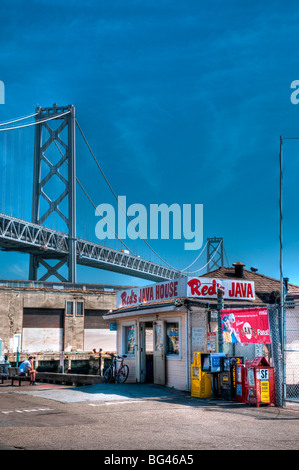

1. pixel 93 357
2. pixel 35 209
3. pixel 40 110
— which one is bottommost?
pixel 93 357

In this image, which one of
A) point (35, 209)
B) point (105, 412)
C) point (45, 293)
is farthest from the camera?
point (35, 209)

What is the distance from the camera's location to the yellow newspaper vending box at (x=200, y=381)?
50.8 ft

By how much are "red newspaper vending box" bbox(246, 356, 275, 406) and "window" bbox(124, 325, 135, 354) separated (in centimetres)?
811

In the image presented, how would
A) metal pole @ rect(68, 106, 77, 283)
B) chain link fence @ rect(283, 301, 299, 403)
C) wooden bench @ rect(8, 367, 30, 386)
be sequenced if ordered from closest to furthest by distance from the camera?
1. chain link fence @ rect(283, 301, 299, 403)
2. wooden bench @ rect(8, 367, 30, 386)
3. metal pole @ rect(68, 106, 77, 283)

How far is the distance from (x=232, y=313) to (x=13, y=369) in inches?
478

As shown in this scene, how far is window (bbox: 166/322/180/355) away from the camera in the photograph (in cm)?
1828

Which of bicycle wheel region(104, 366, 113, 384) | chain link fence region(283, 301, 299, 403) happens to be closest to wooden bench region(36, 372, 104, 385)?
bicycle wheel region(104, 366, 113, 384)

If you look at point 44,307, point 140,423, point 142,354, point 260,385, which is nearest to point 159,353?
point 142,354

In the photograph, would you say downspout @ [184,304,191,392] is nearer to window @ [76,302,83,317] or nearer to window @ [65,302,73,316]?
window @ [65,302,73,316]

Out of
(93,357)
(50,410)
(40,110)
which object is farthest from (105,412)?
(40,110)

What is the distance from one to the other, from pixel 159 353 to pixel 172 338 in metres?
0.87

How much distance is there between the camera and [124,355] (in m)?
21.6

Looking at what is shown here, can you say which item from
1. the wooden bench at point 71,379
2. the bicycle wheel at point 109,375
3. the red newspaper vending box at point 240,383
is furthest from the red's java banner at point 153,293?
the red newspaper vending box at point 240,383

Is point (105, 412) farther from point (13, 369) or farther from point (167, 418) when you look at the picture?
point (13, 369)
